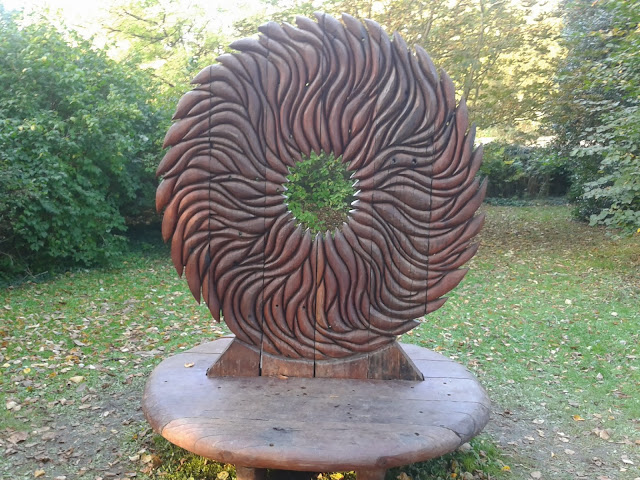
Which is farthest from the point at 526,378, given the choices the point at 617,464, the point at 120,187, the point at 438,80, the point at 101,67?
the point at 101,67

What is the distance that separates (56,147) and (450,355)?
6.32m

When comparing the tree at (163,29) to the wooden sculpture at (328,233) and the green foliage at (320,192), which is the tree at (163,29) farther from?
the wooden sculpture at (328,233)

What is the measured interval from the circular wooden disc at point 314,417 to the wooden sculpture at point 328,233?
2cm

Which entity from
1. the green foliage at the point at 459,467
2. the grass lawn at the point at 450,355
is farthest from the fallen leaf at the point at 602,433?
the green foliage at the point at 459,467

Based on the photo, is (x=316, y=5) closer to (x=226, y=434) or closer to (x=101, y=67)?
(x=101, y=67)

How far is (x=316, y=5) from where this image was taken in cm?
1093

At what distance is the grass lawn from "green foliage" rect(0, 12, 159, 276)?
577mm

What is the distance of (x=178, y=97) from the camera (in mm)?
10430

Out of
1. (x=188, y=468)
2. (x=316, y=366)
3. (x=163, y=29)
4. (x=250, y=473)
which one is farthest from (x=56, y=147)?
(x=163, y=29)

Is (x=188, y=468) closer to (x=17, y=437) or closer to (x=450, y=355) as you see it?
(x=17, y=437)

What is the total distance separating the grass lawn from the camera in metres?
3.45

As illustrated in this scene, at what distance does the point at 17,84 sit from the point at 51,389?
5434 mm

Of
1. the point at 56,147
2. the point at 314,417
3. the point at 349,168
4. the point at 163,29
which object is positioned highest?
the point at 163,29

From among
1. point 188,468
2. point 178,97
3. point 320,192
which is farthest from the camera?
point 178,97
